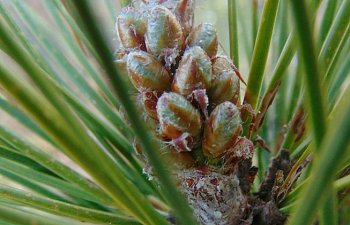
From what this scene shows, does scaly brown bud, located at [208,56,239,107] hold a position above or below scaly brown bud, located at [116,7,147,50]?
below

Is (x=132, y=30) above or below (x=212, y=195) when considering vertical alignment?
above

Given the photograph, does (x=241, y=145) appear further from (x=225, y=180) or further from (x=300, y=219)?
(x=300, y=219)

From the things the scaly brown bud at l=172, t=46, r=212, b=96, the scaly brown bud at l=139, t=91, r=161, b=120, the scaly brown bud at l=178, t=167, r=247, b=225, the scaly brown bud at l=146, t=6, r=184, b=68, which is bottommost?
the scaly brown bud at l=178, t=167, r=247, b=225

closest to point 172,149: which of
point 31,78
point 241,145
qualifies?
point 241,145
